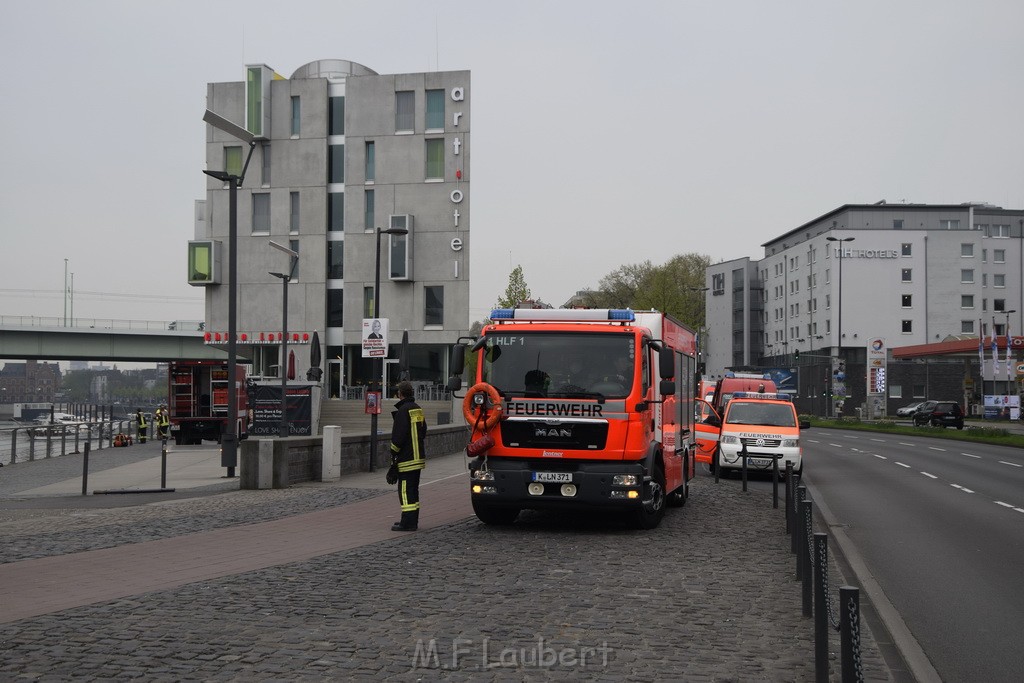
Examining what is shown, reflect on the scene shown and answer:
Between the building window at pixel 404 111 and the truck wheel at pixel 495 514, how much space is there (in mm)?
51070

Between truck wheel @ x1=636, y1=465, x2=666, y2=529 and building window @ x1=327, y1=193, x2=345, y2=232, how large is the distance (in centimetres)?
5252

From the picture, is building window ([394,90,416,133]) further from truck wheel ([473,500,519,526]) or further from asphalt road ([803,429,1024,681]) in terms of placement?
truck wheel ([473,500,519,526])

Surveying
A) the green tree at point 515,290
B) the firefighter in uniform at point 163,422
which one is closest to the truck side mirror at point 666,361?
the firefighter in uniform at point 163,422

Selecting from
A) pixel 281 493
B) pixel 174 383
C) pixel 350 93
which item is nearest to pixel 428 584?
pixel 281 493

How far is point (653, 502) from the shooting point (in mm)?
13250

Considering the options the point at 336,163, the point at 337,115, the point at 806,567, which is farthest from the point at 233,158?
the point at 806,567

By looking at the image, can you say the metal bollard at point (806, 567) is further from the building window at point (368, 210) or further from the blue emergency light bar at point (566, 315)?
the building window at point (368, 210)

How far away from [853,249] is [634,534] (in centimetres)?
8421

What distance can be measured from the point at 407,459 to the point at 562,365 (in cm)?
226

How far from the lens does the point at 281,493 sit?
18.0 metres

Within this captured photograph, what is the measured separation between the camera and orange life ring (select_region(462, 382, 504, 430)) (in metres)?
12.7

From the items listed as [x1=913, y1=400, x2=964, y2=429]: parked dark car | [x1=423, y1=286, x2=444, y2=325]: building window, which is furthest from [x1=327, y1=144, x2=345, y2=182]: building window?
[x1=913, y1=400, x2=964, y2=429]: parked dark car

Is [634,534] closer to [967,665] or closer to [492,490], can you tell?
[492,490]

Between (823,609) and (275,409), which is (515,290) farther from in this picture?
(823,609)
